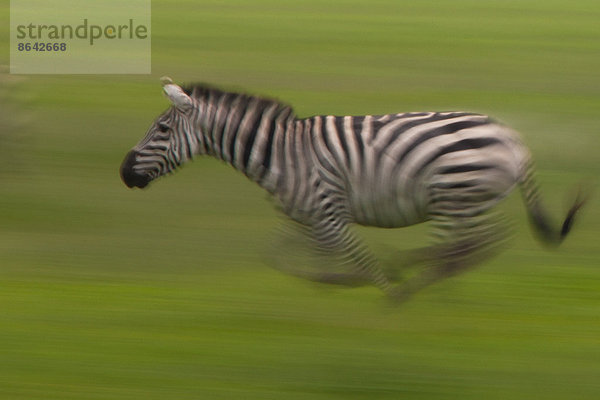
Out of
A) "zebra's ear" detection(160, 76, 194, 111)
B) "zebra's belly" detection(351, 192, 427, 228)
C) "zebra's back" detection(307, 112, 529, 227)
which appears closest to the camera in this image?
"zebra's back" detection(307, 112, 529, 227)

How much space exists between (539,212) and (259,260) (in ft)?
8.36

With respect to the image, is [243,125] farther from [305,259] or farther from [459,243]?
[459,243]

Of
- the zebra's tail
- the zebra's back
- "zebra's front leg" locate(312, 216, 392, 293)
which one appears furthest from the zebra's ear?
the zebra's tail

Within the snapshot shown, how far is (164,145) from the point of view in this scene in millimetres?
6457

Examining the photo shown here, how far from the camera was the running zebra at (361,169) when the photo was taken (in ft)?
20.1

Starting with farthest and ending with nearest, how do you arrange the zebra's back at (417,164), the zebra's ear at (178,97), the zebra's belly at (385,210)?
the zebra's ear at (178,97) < the zebra's belly at (385,210) < the zebra's back at (417,164)

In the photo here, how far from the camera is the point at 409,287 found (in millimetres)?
6293

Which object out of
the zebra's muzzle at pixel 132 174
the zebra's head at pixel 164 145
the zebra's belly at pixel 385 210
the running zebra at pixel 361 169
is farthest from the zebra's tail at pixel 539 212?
the zebra's muzzle at pixel 132 174

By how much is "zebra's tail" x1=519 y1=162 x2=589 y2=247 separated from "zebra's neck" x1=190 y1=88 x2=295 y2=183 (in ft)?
4.38

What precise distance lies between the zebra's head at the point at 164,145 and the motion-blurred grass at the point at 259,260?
107 cm

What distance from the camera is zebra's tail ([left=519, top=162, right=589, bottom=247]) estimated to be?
638 cm

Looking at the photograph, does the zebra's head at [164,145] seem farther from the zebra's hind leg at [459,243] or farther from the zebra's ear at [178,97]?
the zebra's hind leg at [459,243]

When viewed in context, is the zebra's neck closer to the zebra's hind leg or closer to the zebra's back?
the zebra's back

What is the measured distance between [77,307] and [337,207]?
206 centimetres
